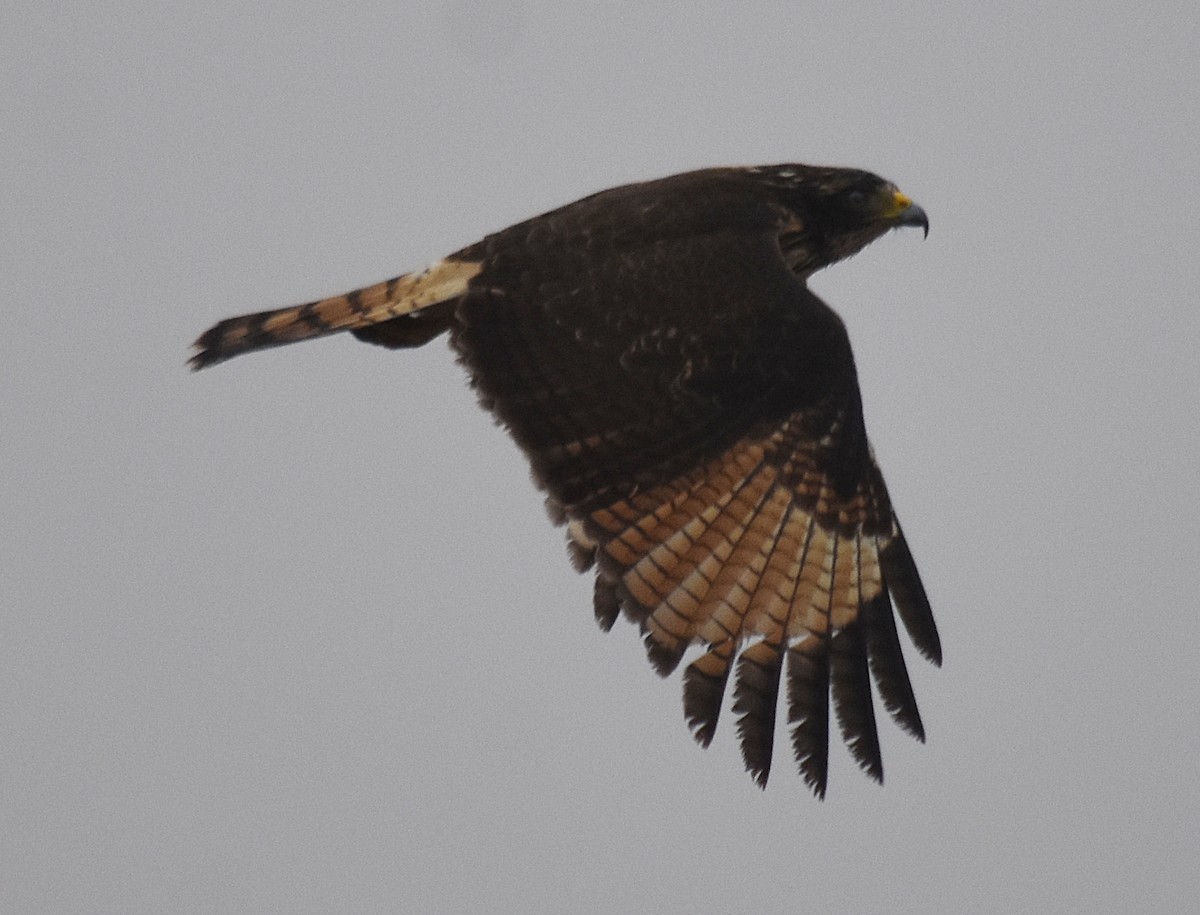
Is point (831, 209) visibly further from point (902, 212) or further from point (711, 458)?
point (711, 458)

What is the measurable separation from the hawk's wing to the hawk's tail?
263mm

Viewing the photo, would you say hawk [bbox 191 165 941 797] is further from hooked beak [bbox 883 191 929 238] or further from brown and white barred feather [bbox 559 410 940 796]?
hooked beak [bbox 883 191 929 238]

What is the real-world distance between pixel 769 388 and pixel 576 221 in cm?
90

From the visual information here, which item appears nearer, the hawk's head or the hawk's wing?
the hawk's wing

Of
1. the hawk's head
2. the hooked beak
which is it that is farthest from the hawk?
the hooked beak

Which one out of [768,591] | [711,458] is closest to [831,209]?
[711,458]

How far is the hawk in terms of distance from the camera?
5.02m

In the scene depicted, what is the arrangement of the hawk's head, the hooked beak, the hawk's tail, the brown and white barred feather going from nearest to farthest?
the brown and white barred feather < the hawk's tail < the hawk's head < the hooked beak

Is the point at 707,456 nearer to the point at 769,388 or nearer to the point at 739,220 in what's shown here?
the point at 769,388

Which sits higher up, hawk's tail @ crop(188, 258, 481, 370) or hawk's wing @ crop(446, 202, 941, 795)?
hawk's tail @ crop(188, 258, 481, 370)

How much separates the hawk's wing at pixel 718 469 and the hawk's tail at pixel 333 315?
263 millimetres

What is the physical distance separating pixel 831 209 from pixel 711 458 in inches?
59.8

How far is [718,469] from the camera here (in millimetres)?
5207

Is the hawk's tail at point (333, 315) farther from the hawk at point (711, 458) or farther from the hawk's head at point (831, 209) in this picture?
the hawk's head at point (831, 209)
